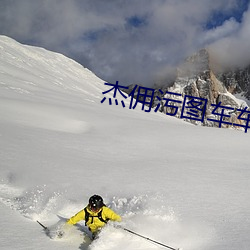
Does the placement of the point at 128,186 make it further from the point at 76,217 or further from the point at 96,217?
the point at 76,217

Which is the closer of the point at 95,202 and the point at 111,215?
the point at 95,202

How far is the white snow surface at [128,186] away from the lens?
208 inches

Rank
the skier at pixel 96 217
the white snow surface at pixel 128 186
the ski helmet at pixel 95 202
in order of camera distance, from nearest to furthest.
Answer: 1. the white snow surface at pixel 128 186
2. the ski helmet at pixel 95 202
3. the skier at pixel 96 217

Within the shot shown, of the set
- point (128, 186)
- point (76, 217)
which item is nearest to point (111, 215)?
point (76, 217)

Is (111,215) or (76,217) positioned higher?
(111,215)

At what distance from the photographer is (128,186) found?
764 centimetres

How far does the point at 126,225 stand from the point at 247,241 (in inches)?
85.1

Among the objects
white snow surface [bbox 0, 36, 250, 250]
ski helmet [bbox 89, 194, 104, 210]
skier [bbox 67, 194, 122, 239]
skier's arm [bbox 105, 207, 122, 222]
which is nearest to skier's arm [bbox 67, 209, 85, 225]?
skier [bbox 67, 194, 122, 239]

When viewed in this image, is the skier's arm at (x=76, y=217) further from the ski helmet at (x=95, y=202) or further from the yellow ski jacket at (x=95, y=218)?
the ski helmet at (x=95, y=202)

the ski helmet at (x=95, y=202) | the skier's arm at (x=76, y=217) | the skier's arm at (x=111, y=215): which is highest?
the ski helmet at (x=95, y=202)

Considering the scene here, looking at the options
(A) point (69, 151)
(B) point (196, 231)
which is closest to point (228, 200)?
(B) point (196, 231)

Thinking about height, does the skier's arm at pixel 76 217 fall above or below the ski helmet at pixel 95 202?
below

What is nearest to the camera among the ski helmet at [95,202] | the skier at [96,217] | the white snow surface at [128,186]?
the white snow surface at [128,186]

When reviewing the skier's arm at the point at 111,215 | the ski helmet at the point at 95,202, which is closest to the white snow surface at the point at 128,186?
the skier's arm at the point at 111,215
